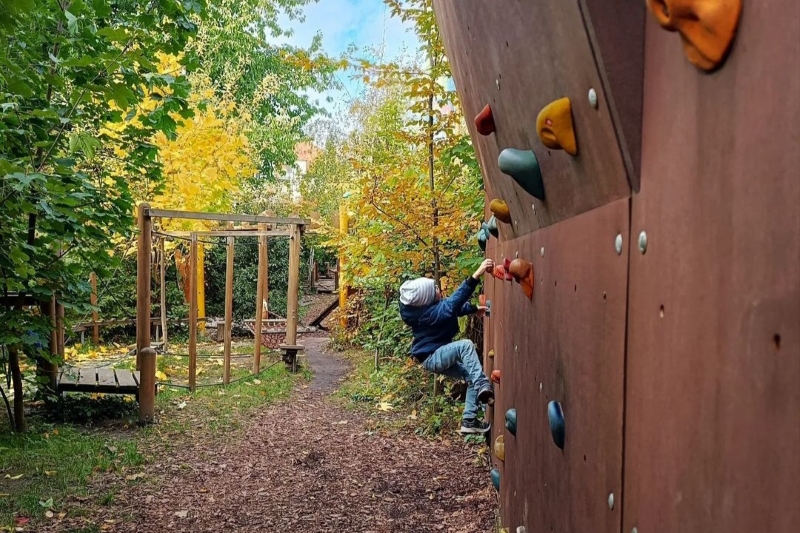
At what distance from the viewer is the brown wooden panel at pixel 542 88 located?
98 cm

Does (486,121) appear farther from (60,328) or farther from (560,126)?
(60,328)

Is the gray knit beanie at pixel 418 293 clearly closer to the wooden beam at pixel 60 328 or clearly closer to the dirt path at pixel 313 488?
the dirt path at pixel 313 488

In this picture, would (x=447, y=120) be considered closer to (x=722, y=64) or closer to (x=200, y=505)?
(x=200, y=505)

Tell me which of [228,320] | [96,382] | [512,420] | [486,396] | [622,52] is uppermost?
[622,52]

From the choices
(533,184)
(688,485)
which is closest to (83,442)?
(533,184)

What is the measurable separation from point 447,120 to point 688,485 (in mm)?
5393

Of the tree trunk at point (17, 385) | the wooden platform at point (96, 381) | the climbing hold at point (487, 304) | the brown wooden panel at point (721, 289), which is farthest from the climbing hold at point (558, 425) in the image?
the wooden platform at point (96, 381)

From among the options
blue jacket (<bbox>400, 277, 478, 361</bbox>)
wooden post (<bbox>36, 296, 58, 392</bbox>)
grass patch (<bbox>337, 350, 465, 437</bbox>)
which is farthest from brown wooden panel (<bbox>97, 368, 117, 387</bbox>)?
blue jacket (<bbox>400, 277, 478, 361</bbox>)

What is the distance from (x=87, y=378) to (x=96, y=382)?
19cm

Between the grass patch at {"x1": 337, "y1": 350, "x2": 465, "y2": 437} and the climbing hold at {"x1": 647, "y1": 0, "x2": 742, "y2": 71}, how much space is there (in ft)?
18.3

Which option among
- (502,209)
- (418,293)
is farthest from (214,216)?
(502,209)

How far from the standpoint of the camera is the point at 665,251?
78 cm

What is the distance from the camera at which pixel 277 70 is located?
712 inches

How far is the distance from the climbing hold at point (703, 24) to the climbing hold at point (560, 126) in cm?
40
